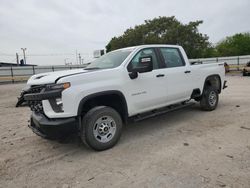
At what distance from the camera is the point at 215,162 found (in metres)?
3.20

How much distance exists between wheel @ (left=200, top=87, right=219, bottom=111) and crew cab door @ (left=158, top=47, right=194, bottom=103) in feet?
2.48

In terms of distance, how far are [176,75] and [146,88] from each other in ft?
3.47

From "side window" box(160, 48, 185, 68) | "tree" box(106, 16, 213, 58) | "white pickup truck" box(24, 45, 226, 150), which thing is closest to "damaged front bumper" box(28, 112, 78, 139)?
"white pickup truck" box(24, 45, 226, 150)

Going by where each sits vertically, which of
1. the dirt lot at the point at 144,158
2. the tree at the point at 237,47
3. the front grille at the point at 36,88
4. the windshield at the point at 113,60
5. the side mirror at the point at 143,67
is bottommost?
the dirt lot at the point at 144,158

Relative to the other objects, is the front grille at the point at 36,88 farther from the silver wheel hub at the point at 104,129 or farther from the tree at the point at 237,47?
the tree at the point at 237,47

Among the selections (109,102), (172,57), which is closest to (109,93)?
(109,102)

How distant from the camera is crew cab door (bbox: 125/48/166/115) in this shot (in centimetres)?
416

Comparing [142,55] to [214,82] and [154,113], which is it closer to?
[154,113]

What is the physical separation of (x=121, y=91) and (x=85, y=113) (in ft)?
2.45

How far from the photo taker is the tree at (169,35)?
121 feet

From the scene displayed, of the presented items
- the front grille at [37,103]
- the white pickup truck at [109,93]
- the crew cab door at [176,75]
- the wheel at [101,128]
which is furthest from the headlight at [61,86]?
the crew cab door at [176,75]

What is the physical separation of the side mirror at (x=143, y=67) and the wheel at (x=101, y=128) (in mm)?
789

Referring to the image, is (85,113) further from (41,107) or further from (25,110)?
(25,110)

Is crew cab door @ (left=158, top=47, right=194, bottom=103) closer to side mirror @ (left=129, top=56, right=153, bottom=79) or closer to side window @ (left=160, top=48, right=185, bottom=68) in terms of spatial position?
side window @ (left=160, top=48, right=185, bottom=68)
